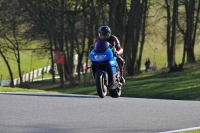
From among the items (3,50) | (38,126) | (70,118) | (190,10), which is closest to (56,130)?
(38,126)

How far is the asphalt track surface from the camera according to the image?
36.7 feet

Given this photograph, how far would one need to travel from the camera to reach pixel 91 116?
12.8 metres

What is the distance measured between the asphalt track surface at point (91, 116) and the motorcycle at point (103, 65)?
176 cm

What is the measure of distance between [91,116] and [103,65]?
5.42 meters

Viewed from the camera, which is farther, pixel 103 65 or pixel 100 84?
pixel 103 65

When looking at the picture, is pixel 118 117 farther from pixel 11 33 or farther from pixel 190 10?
pixel 11 33

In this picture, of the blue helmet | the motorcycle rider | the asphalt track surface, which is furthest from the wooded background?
the asphalt track surface

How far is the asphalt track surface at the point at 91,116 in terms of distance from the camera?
11.2 m

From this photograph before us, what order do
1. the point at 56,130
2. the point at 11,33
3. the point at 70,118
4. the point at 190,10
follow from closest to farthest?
the point at 56,130 → the point at 70,118 → the point at 190,10 → the point at 11,33

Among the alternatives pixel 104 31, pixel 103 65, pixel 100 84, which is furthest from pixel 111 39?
pixel 100 84

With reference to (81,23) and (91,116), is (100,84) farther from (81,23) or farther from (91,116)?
(81,23)

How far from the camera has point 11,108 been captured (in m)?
13.7

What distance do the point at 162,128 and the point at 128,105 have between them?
3928 millimetres

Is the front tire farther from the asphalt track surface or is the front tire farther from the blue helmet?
the asphalt track surface
